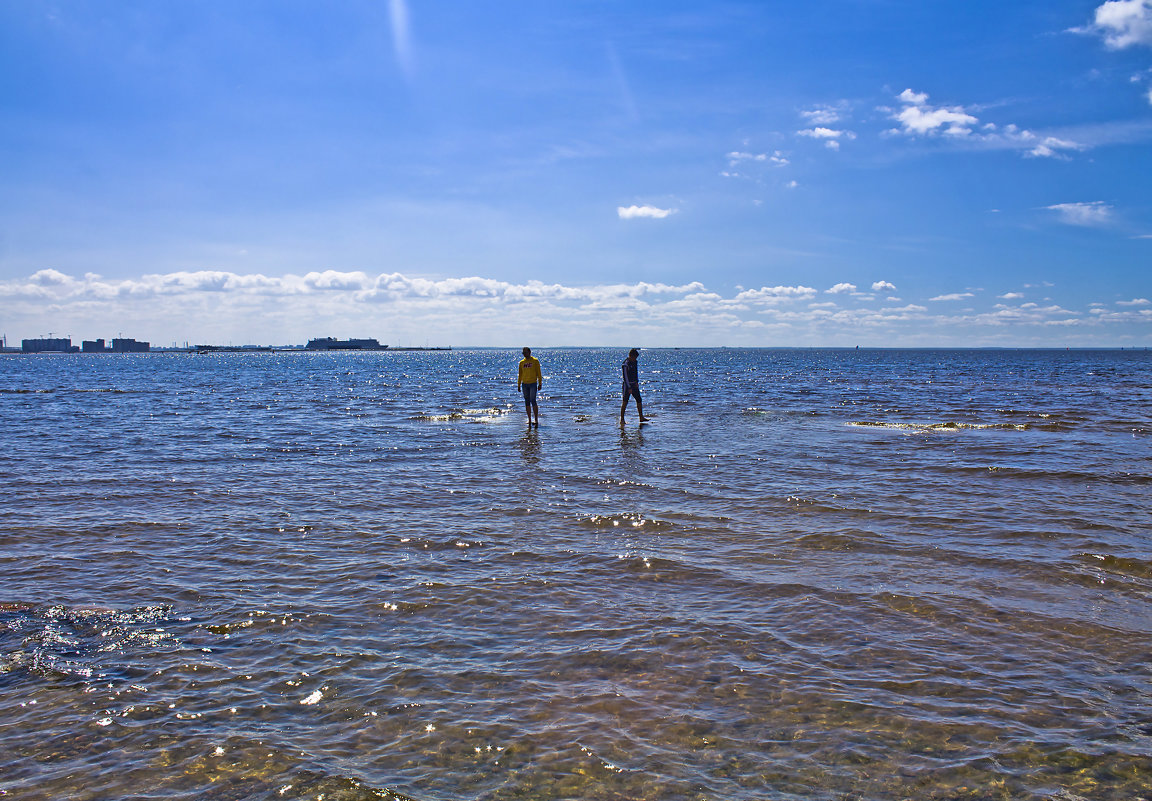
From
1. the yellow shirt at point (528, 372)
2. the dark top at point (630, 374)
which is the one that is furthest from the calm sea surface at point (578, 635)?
the dark top at point (630, 374)

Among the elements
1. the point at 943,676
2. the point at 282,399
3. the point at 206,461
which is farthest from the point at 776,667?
the point at 282,399

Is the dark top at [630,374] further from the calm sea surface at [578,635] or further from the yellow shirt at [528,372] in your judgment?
the calm sea surface at [578,635]

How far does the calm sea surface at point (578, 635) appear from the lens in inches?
168

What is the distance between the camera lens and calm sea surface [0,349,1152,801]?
4.27 m

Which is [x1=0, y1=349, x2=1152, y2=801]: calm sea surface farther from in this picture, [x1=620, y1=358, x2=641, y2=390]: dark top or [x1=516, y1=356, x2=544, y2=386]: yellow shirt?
[x1=620, y1=358, x2=641, y2=390]: dark top

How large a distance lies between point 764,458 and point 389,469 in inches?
375

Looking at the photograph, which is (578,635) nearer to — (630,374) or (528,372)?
(528,372)

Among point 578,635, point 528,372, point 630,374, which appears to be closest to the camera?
point 578,635

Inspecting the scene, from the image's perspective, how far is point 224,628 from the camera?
641cm

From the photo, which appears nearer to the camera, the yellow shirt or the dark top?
the yellow shirt

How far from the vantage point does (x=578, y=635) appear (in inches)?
245

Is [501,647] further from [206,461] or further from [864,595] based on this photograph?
[206,461]

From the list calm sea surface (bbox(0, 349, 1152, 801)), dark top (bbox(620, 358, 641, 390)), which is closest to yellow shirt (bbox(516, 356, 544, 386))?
dark top (bbox(620, 358, 641, 390))

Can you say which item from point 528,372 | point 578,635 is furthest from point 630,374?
point 578,635
